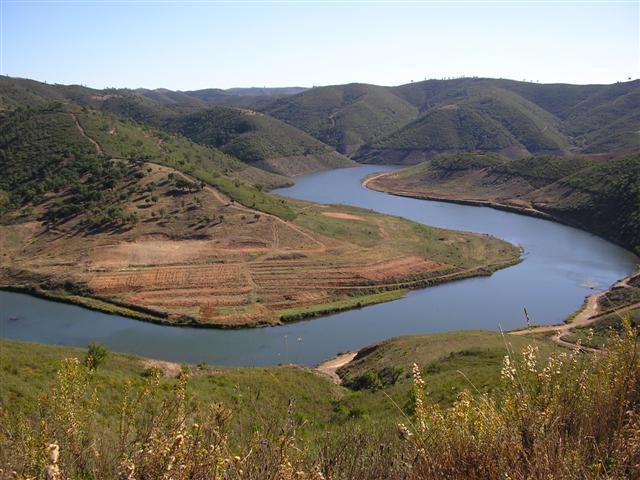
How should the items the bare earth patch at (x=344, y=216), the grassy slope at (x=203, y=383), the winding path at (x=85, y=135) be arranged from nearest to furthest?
the grassy slope at (x=203, y=383) < the bare earth patch at (x=344, y=216) < the winding path at (x=85, y=135)

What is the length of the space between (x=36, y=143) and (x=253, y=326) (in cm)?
5366

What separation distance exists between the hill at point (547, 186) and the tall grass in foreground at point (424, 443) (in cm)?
6040

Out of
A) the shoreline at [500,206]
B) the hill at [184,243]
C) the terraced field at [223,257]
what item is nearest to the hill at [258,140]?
the shoreline at [500,206]

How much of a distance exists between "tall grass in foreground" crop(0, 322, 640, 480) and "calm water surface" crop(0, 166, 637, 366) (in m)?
26.9

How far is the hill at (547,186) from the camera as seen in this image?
7000cm

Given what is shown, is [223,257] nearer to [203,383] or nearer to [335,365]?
[335,365]

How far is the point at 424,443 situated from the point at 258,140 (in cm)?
13256

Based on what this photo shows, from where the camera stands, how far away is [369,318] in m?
41.9

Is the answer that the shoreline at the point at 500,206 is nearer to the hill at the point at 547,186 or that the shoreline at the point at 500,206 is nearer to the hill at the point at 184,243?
the hill at the point at 547,186

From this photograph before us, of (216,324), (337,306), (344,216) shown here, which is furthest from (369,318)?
(344,216)

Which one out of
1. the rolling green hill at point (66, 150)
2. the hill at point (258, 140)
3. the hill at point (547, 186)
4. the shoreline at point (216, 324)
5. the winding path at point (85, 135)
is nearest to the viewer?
the shoreline at point (216, 324)

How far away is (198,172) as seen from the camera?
71.2 metres

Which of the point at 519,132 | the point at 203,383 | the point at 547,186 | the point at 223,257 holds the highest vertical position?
the point at 519,132

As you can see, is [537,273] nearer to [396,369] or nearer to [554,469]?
[396,369]
